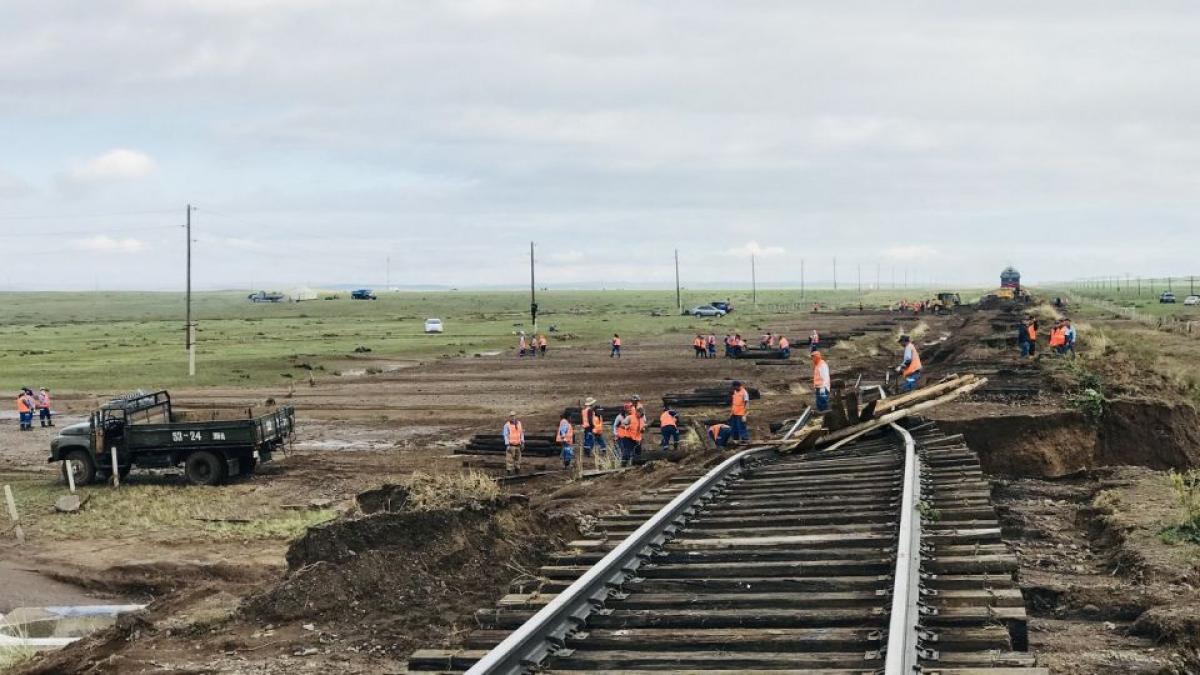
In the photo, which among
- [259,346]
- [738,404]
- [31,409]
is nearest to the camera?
[738,404]

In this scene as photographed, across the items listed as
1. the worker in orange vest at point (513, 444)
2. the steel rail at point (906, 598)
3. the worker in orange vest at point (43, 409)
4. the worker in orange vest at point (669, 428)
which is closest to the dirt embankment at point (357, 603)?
the steel rail at point (906, 598)

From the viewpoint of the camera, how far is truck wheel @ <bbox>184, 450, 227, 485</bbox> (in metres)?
27.4

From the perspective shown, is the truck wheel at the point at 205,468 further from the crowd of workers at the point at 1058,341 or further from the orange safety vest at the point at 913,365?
the crowd of workers at the point at 1058,341

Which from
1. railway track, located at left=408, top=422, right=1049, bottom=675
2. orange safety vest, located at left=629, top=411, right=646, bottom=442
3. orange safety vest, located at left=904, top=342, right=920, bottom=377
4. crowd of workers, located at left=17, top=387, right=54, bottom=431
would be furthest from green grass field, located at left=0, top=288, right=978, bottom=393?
railway track, located at left=408, top=422, right=1049, bottom=675

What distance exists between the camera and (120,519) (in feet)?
78.0

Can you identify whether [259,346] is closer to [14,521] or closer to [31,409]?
[31,409]

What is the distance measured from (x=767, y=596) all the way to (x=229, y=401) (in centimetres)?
4132

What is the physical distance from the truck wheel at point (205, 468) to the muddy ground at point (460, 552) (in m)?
0.94

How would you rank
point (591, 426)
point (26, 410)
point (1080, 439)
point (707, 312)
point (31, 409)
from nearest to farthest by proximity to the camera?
point (1080, 439) → point (591, 426) → point (26, 410) → point (31, 409) → point (707, 312)

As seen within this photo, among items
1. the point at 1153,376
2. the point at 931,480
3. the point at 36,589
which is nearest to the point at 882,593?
the point at 931,480

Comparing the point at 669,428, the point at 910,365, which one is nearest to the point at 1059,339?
the point at 910,365

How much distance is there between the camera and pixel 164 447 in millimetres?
27875

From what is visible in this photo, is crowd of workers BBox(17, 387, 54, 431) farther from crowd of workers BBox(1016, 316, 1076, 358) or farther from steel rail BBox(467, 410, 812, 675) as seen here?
steel rail BBox(467, 410, 812, 675)

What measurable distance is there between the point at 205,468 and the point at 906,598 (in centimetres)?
2302
